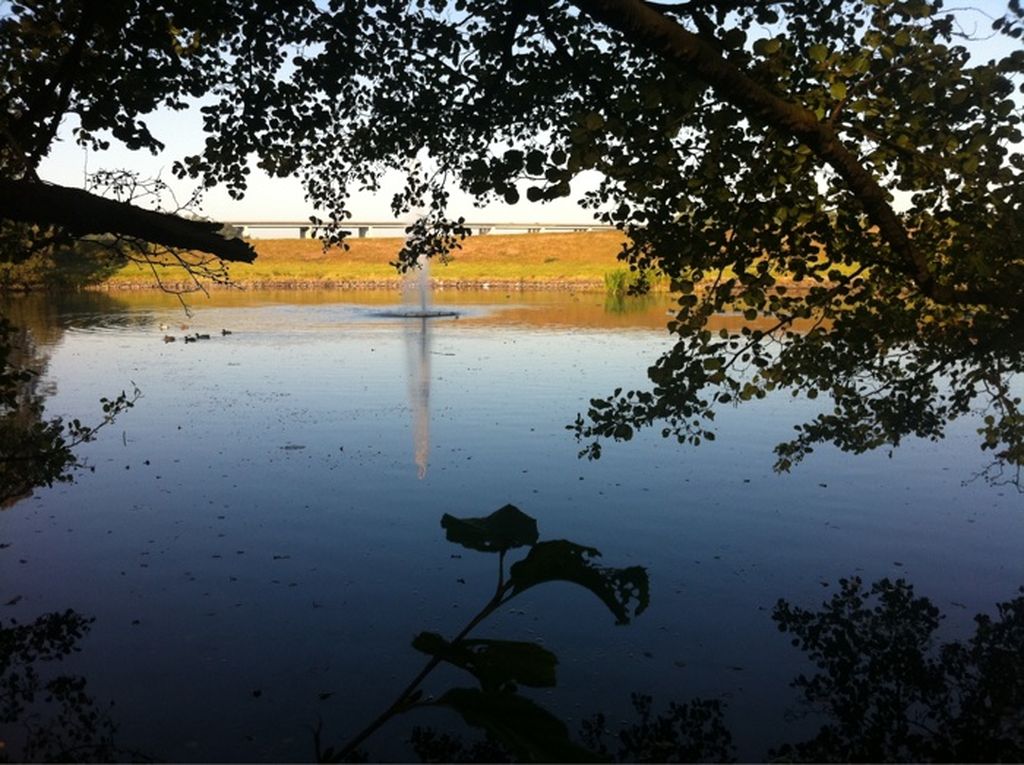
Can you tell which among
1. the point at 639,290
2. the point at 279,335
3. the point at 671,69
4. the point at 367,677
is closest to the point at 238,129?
the point at 639,290

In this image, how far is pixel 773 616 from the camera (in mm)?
8867

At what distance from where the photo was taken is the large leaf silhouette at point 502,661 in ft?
5.46

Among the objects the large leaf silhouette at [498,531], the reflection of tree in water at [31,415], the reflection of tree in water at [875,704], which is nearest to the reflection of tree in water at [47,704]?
the reflection of tree in water at [31,415]

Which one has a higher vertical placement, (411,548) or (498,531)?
(498,531)

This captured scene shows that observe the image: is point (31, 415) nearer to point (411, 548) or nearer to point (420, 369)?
point (420, 369)

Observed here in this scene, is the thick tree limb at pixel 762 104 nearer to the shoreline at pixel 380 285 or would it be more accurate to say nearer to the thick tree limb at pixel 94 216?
the thick tree limb at pixel 94 216

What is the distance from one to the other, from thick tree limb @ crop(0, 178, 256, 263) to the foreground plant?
14.7 feet

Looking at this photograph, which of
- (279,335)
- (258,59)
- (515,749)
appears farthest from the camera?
(279,335)

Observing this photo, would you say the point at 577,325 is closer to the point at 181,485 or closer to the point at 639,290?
the point at 181,485

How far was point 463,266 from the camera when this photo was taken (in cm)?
11294

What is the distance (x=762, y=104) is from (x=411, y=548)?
766 cm

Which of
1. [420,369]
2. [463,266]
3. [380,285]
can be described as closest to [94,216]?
[420,369]

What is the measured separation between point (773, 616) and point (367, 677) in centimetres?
439

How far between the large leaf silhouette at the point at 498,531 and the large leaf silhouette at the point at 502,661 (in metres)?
0.22
